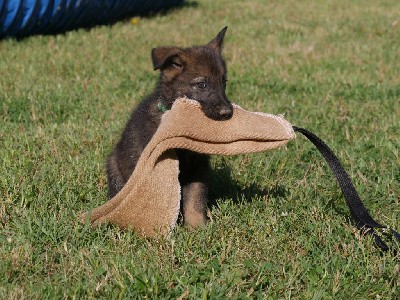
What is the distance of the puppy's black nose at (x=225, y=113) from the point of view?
398 cm

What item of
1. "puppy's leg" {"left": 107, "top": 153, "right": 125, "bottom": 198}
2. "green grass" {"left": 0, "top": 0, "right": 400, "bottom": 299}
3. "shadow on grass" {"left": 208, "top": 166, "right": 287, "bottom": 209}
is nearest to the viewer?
"green grass" {"left": 0, "top": 0, "right": 400, "bottom": 299}

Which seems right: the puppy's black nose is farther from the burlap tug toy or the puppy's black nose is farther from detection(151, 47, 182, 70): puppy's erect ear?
detection(151, 47, 182, 70): puppy's erect ear

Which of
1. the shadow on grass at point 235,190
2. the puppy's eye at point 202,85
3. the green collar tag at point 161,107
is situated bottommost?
the shadow on grass at point 235,190

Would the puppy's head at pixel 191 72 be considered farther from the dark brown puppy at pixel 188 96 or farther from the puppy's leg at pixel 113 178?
the puppy's leg at pixel 113 178

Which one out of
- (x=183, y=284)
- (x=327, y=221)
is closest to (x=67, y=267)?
(x=183, y=284)

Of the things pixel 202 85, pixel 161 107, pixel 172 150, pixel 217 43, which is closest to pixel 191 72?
pixel 202 85

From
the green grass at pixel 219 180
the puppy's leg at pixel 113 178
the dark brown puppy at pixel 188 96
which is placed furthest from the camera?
the puppy's leg at pixel 113 178

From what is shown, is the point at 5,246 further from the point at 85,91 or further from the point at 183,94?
the point at 85,91

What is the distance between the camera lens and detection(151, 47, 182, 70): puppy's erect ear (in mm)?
4273

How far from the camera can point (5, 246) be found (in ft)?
12.4

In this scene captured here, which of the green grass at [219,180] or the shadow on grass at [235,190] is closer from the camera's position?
the green grass at [219,180]

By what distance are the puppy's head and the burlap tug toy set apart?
0.31m

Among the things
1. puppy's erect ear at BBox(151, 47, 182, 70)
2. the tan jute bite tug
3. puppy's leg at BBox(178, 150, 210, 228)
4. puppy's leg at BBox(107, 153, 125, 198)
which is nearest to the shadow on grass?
puppy's leg at BBox(178, 150, 210, 228)

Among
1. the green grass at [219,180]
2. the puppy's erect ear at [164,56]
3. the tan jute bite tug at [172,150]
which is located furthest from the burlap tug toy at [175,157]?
the puppy's erect ear at [164,56]
